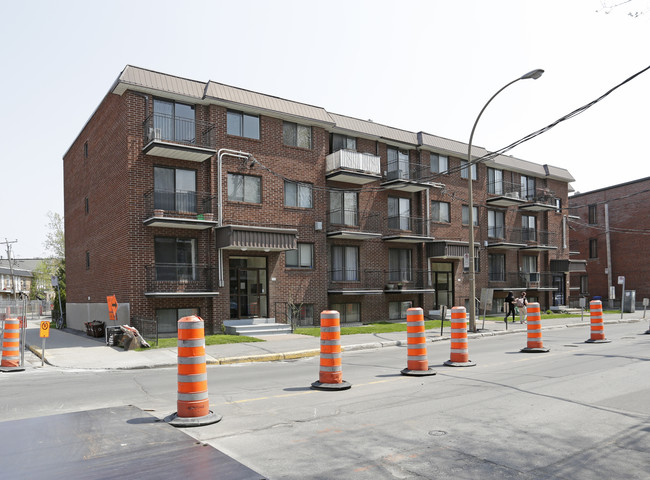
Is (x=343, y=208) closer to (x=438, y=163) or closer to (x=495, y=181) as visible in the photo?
(x=438, y=163)

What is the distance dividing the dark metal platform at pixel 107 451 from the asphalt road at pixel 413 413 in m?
0.35

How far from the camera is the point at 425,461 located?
522 centimetres

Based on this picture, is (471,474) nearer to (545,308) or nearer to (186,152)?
(186,152)

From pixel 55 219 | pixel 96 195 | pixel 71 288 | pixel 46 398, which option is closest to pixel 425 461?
pixel 46 398

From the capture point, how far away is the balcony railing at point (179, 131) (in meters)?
20.5

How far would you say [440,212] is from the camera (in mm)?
31578

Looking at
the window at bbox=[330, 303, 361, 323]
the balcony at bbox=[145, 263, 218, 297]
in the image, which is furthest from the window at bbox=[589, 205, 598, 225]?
the balcony at bbox=[145, 263, 218, 297]

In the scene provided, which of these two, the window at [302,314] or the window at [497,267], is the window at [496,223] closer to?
the window at [497,267]

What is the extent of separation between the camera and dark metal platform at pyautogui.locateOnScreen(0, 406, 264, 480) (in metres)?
4.90

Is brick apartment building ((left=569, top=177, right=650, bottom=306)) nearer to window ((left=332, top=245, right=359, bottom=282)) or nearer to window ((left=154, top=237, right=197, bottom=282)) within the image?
window ((left=332, top=245, right=359, bottom=282))

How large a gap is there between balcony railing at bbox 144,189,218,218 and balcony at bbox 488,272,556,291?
20.4 m

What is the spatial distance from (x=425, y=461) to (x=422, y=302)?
989 inches

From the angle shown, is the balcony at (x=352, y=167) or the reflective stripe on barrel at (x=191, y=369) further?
the balcony at (x=352, y=167)

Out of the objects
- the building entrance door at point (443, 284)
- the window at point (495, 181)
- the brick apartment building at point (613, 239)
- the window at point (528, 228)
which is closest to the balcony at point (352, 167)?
the building entrance door at point (443, 284)
